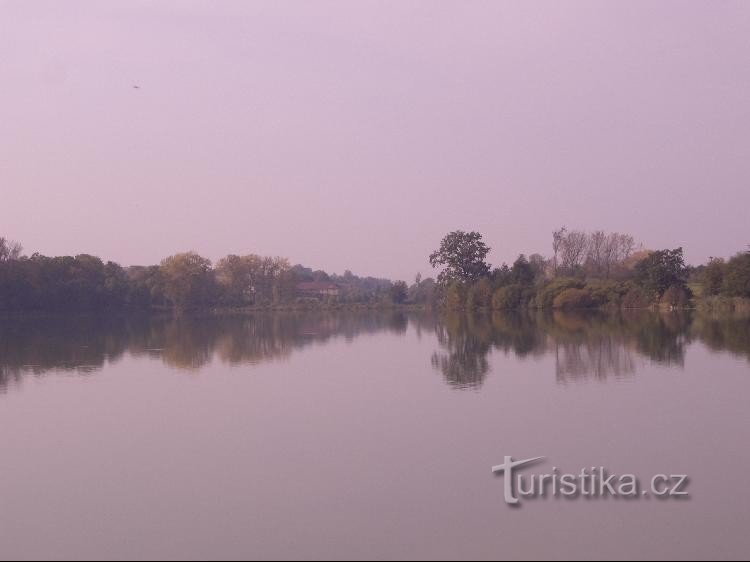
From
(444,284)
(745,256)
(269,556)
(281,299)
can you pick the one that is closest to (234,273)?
(281,299)

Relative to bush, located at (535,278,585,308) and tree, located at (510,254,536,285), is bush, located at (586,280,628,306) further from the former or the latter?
tree, located at (510,254,536,285)

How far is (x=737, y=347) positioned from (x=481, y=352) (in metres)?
7.51

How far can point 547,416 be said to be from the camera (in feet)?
40.1

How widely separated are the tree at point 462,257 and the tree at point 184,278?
83.8ft

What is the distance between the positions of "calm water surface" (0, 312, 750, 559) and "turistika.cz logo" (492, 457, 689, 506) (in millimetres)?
163

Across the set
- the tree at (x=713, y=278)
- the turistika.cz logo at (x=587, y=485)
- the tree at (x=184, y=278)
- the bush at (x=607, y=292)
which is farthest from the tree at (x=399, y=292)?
the turistika.cz logo at (x=587, y=485)

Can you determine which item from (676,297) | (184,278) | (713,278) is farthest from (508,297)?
(184,278)

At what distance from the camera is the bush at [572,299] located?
60.9 meters

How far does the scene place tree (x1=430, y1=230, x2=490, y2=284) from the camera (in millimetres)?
69812

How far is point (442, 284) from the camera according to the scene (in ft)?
233

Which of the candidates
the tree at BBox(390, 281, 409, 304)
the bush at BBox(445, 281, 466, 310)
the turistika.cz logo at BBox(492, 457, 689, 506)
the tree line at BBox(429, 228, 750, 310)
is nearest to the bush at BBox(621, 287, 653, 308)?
the tree line at BBox(429, 228, 750, 310)

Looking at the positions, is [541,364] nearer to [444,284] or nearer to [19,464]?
[19,464]

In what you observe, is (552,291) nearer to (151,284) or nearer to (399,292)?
(399,292)

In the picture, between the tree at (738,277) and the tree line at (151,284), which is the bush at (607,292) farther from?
the tree line at (151,284)
